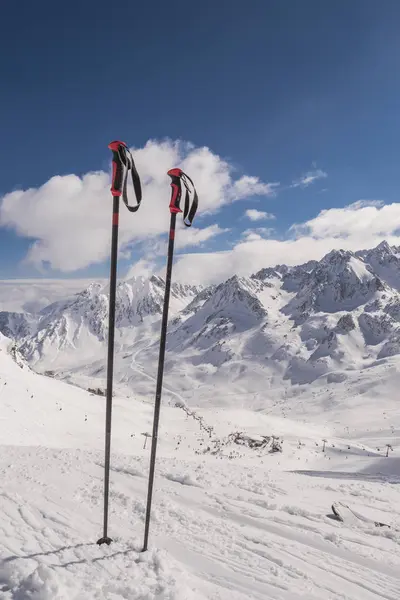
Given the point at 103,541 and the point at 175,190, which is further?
the point at 103,541

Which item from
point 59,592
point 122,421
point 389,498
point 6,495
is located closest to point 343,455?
point 122,421

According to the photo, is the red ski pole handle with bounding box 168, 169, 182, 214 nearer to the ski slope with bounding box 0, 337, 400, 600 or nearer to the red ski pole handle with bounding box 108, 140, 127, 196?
the red ski pole handle with bounding box 108, 140, 127, 196

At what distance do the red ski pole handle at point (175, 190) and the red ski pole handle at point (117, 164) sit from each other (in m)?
0.85

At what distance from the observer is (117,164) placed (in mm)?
6402

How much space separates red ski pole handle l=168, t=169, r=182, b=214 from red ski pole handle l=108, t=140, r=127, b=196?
0.85 m

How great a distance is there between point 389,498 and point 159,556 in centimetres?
897

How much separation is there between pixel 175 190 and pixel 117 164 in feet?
3.51

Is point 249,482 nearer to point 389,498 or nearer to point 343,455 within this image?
point 389,498

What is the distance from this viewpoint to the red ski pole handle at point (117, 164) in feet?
20.8

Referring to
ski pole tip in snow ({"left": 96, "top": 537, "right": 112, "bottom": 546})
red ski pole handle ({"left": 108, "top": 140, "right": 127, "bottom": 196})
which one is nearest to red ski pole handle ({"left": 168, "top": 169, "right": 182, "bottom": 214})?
red ski pole handle ({"left": 108, "top": 140, "right": 127, "bottom": 196})

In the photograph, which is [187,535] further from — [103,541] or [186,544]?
[103,541]

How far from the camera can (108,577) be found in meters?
6.24

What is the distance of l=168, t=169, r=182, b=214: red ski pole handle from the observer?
6.76m

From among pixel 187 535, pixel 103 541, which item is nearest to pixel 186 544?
pixel 187 535
